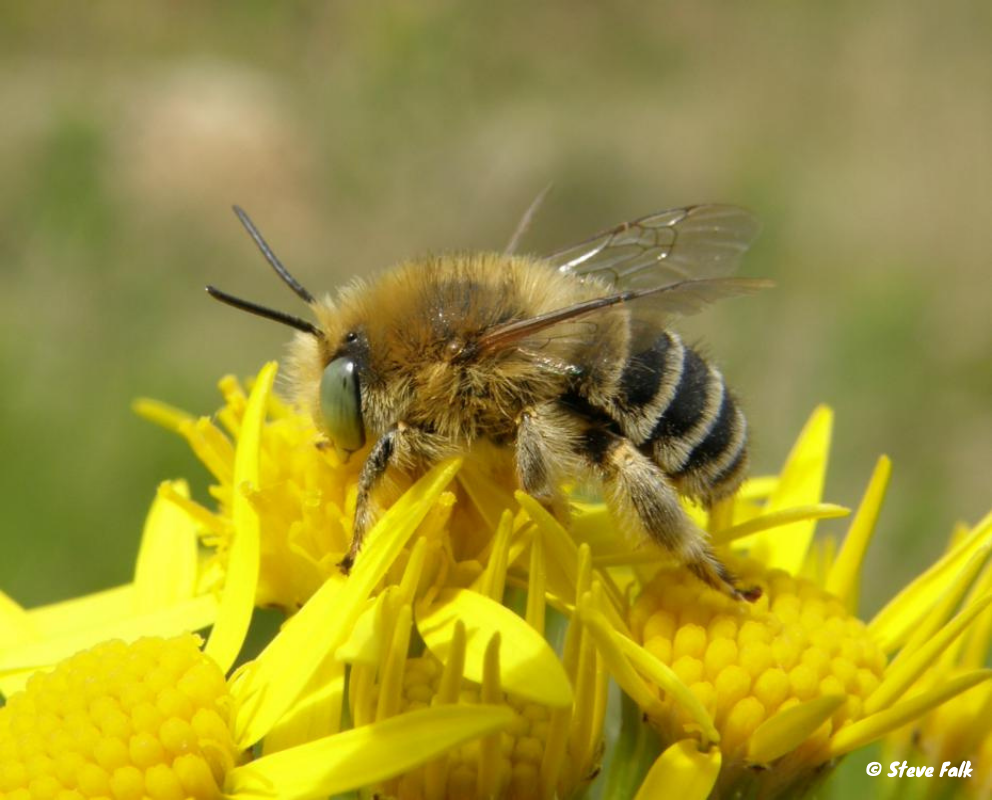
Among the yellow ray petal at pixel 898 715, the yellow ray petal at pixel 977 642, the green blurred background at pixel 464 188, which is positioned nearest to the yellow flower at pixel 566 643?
the yellow ray petal at pixel 898 715

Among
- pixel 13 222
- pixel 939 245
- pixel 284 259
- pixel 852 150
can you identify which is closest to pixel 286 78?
pixel 284 259

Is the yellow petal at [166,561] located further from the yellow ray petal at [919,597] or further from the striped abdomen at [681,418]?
the yellow ray petal at [919,597]

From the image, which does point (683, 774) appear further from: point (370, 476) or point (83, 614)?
point (83, 614)

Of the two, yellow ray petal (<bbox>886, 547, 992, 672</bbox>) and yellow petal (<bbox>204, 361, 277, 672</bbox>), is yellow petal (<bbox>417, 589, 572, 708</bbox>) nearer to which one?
yellow petal (<bbox>204, 361, 277, 672</bbox>)

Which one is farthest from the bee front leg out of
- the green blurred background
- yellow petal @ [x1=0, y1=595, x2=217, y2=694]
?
the green blurred background

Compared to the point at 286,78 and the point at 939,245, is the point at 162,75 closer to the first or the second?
the point at 286,78
